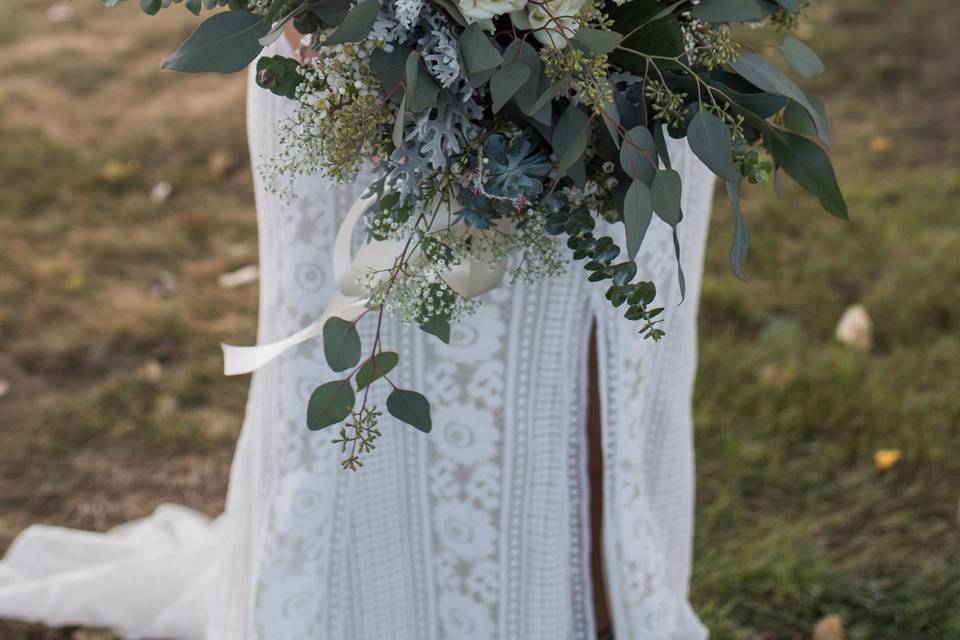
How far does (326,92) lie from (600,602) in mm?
992

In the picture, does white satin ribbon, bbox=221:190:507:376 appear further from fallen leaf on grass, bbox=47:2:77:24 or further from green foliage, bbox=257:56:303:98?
fallen leaf on grass, bbox=47:2:77:24

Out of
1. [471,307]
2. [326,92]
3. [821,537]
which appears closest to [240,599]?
[471,307]

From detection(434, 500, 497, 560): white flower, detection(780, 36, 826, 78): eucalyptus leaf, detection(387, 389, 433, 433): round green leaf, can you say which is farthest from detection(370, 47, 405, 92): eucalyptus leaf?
detection(434, 500, 497, 560): white flower

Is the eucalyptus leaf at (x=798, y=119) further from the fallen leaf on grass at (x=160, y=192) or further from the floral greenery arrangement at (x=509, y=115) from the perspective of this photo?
the fallen leaf on grass at (x=160, y=192)

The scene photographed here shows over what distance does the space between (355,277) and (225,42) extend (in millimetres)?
352

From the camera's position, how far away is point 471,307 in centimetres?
105

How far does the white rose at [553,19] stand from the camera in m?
0.92

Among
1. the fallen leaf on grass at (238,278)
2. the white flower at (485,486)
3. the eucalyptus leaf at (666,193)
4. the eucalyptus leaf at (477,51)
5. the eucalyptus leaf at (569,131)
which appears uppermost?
the eucalyptus leaf at (477,51)

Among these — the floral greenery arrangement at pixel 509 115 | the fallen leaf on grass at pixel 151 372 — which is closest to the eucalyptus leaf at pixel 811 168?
the floral greenery arrangement at pixel 509 115

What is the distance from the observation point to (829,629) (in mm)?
1902

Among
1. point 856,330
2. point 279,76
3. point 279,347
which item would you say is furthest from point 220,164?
point 279,76

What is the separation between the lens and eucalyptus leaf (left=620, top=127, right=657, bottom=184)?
94 centimetres

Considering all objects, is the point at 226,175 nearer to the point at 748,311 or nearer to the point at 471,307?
the point at 748,311

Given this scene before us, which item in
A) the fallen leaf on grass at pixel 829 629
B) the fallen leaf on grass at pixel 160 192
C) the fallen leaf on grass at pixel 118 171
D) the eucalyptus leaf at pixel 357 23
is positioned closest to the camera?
the eucalyptus leaf at pixel 357 23
